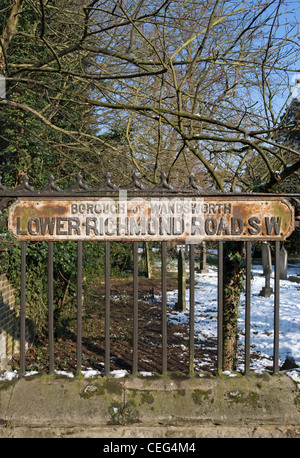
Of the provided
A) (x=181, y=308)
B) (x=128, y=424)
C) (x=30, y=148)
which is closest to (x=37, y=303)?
(x=30, y=148)

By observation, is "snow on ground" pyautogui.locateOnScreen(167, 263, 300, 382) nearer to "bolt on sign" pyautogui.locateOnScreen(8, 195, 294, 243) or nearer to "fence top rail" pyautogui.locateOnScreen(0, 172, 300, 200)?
"bolt on sign" pyautogui.locateOnScreen(8, 195, 294, 243)

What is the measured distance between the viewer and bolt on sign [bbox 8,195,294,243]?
3.09 meters

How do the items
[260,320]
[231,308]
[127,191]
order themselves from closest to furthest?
[127,191]
[231,308]
[260,320]

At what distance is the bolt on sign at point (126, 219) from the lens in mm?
3086

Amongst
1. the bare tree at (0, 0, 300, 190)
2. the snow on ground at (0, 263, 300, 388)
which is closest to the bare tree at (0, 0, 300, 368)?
the bare tree at (0, 0, 300, 190)

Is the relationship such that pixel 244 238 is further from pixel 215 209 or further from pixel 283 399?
pixel 283 399

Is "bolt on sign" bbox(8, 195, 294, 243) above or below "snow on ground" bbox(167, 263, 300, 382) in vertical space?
above

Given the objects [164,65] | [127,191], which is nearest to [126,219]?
[127,191]

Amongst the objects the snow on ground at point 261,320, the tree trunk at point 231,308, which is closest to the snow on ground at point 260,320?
the snow on ground at point 261,320

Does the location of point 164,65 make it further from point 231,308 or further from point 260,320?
point 260,320

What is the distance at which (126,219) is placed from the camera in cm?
309

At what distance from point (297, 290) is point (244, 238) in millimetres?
12328

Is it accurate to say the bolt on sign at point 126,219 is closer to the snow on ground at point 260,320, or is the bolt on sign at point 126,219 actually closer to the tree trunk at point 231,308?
the tree trunk at point 231,308

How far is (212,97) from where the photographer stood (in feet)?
21.7
